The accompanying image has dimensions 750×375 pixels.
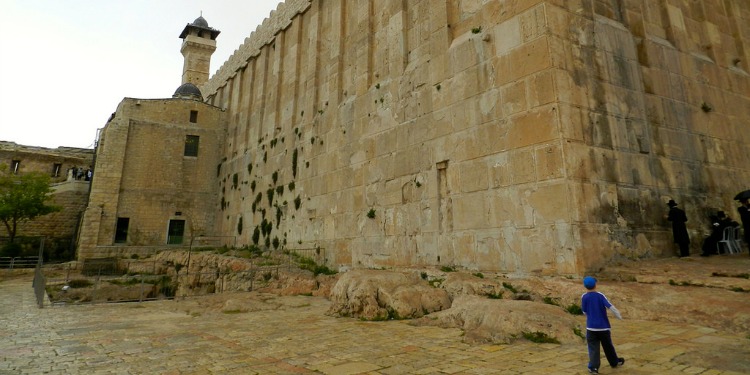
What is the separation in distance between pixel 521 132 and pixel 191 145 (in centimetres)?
2445

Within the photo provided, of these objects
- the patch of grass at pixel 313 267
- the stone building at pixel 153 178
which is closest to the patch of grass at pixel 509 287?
the patch of grass at pixel 313 267

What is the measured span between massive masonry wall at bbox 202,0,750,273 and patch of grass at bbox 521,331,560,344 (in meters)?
2.67

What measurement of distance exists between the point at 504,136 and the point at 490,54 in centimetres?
231

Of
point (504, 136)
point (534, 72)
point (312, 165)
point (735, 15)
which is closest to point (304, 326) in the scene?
point (504, 136)

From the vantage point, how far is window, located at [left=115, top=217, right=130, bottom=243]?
24.4m

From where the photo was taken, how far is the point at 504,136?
9.42 metres

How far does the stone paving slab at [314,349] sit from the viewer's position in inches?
182

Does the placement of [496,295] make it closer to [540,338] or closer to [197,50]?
[540,338]

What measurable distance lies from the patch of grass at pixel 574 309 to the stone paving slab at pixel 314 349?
0.84 m

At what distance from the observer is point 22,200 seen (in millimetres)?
25562

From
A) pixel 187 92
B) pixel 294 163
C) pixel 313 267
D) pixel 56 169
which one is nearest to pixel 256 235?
pixel 294 163

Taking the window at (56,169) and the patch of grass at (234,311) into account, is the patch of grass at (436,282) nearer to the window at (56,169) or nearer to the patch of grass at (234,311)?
the patch of grass at (234,311)

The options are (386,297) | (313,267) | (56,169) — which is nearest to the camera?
(386,297)

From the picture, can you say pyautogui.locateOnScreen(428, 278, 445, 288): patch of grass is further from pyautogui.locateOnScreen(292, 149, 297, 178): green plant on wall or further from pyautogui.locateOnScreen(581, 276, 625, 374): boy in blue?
pyautogui.locateOnScreen(292, 149, 297, 178): green plant on wall
